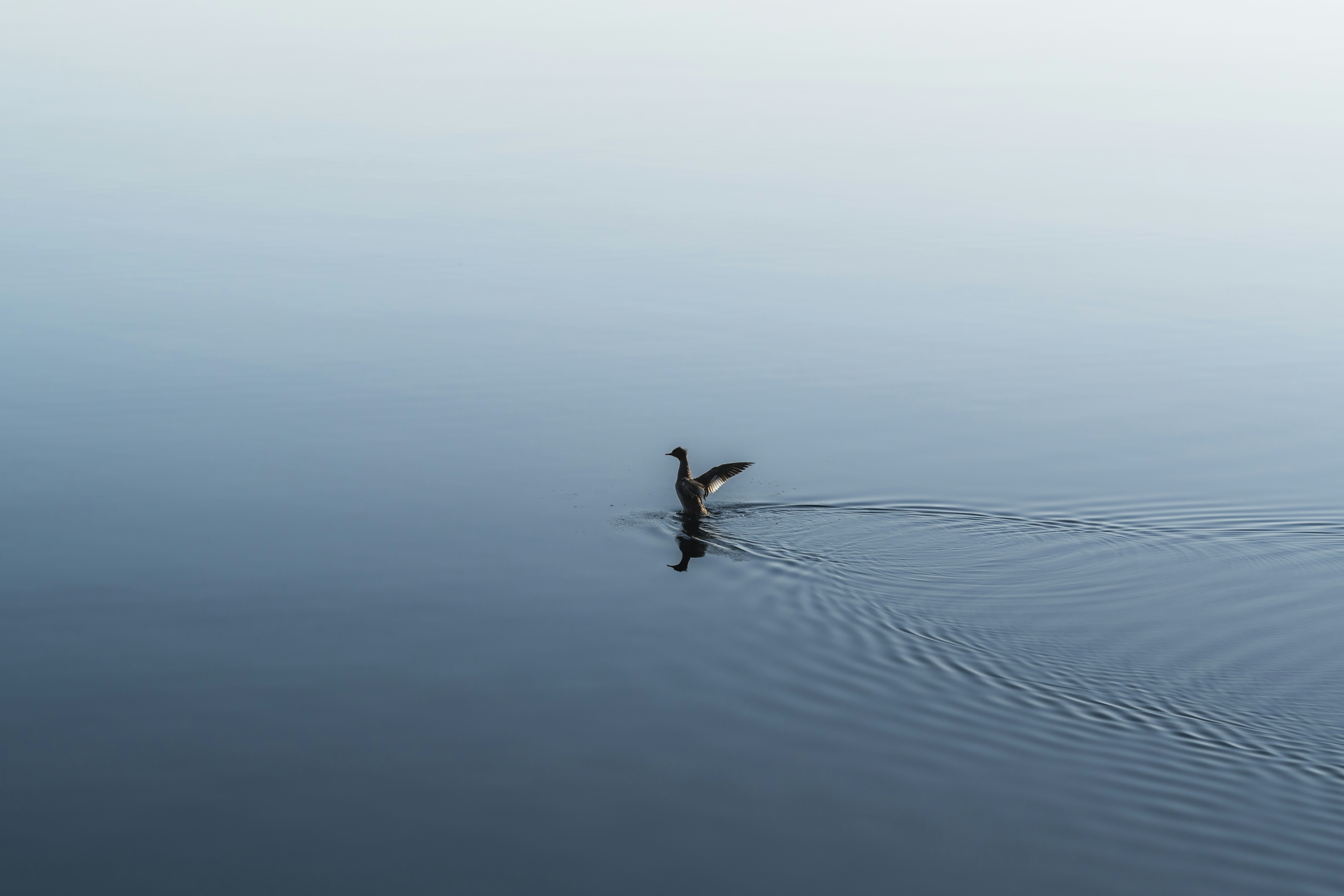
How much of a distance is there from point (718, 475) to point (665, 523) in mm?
929

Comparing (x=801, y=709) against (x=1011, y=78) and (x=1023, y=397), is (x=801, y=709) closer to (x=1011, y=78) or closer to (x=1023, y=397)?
(x=1023, y=397)

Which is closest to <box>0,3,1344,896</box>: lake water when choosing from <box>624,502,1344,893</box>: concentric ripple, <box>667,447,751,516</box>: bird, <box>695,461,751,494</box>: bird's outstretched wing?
<box>624,502,1344,893</box>: concentric ripple

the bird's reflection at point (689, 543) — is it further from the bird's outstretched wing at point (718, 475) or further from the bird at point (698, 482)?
the bird's outstretched wing at point (718, 475)

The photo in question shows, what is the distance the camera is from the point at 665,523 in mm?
16328

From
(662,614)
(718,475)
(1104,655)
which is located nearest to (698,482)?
(718,475)

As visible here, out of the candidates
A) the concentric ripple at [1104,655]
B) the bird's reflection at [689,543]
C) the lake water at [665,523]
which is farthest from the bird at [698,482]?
the lake water at [665,523]

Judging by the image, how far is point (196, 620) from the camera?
13.2 metres

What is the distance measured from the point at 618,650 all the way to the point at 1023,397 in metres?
10.3

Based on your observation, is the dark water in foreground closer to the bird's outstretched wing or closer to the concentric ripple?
the concentric ripple

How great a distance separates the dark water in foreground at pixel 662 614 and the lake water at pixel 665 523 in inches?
2.1

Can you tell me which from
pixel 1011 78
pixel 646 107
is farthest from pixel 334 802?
pixel 1011 78

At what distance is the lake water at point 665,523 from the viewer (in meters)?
9.97

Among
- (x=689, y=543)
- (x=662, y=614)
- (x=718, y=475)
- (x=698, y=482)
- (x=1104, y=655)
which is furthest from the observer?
(x=718, y=475)

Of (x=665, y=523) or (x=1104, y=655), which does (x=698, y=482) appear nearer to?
(x=665, y=523)
